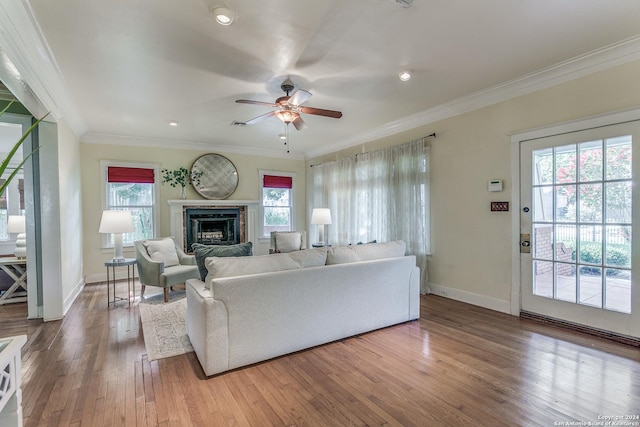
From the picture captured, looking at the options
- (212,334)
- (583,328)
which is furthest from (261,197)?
(583,328)

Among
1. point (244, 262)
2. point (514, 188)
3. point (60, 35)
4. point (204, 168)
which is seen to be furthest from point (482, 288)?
point (204, 168)

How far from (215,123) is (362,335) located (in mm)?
3954

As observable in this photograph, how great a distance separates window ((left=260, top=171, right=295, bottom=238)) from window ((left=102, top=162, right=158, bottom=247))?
2.28 metres

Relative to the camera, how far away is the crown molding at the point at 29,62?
218cm

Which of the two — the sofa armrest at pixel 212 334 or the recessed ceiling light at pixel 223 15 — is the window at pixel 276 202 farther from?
the recessed ceiling light at pixel 223 15

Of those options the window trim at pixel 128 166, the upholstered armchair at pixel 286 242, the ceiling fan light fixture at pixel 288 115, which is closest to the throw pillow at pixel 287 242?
the upholstered armchair at pixel 286 242

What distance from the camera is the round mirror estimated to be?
6.49 meters

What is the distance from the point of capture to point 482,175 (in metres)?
4.05

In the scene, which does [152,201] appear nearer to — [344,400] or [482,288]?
[344,400]

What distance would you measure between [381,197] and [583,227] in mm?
2777

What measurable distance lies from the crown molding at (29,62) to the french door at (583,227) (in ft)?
15.7

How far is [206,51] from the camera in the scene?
2816mm

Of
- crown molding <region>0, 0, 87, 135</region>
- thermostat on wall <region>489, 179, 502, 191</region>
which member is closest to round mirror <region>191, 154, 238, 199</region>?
crown molding <region>0, 0, 87, 135</region>

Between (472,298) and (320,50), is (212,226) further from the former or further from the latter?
(472,298)
